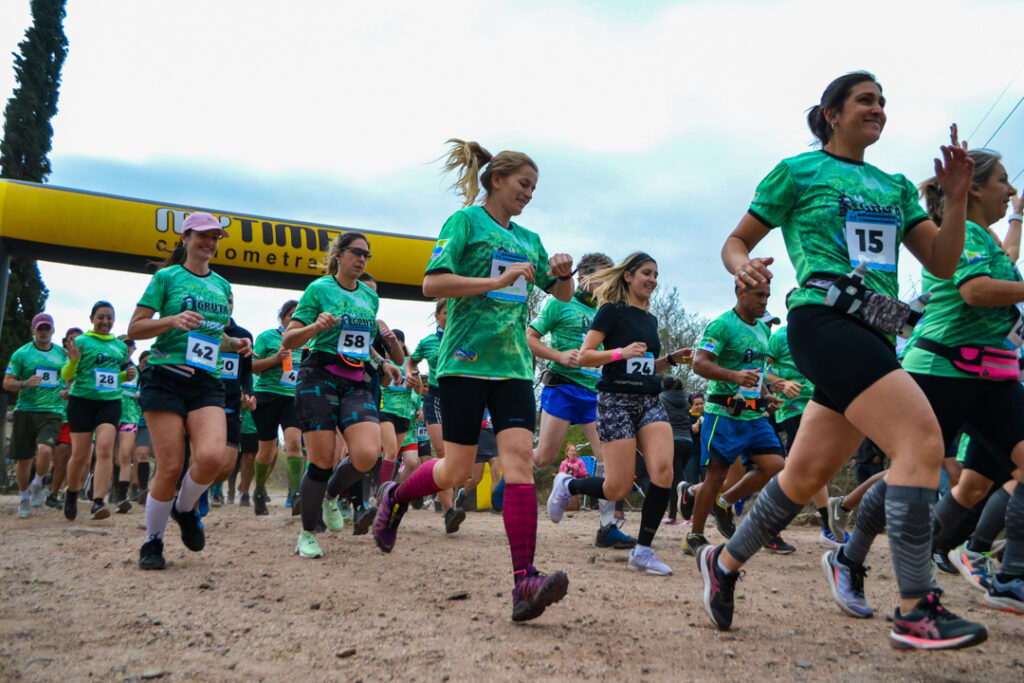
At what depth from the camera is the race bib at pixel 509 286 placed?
12.2ft

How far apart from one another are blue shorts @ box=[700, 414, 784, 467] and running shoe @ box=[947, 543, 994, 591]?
1.71 metres

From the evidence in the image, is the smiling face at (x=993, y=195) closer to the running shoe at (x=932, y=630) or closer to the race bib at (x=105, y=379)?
the running shoe at (x=932, y=630)

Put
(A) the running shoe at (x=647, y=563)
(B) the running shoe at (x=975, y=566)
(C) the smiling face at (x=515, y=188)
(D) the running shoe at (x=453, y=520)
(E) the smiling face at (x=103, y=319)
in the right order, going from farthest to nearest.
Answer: (E) the smiling face at (x=103, y=319) < (D) the running shoe at (x=453, y=520) < (A) the running shoe at (x=647, y=563) < (B) the running shoe at (x=975, y=566) < (C) the smiling face at (x=515, y=188)

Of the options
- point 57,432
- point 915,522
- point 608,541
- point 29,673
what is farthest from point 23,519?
point 915,522

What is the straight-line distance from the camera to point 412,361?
8.72 meters

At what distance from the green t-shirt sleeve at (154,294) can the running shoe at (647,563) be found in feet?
11.0

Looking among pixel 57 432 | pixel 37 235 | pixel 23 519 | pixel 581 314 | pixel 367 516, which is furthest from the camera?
pixel 37 235

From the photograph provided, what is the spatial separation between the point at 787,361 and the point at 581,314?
2.04m

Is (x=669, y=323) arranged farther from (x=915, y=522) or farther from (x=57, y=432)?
(x=915, y=522)

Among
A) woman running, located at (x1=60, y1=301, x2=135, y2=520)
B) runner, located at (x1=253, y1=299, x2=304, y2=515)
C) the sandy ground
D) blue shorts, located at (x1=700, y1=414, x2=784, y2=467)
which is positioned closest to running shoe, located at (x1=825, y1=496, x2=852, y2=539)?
the sandy ground

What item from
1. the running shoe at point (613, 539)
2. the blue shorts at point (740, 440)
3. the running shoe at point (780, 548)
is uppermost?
the blue shorts at point (740, 440)

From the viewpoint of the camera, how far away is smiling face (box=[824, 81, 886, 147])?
3027 mm

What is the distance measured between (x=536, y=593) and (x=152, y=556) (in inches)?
109

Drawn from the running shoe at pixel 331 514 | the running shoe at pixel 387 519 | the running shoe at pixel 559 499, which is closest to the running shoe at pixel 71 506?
the running shoe at pixel 331 514
